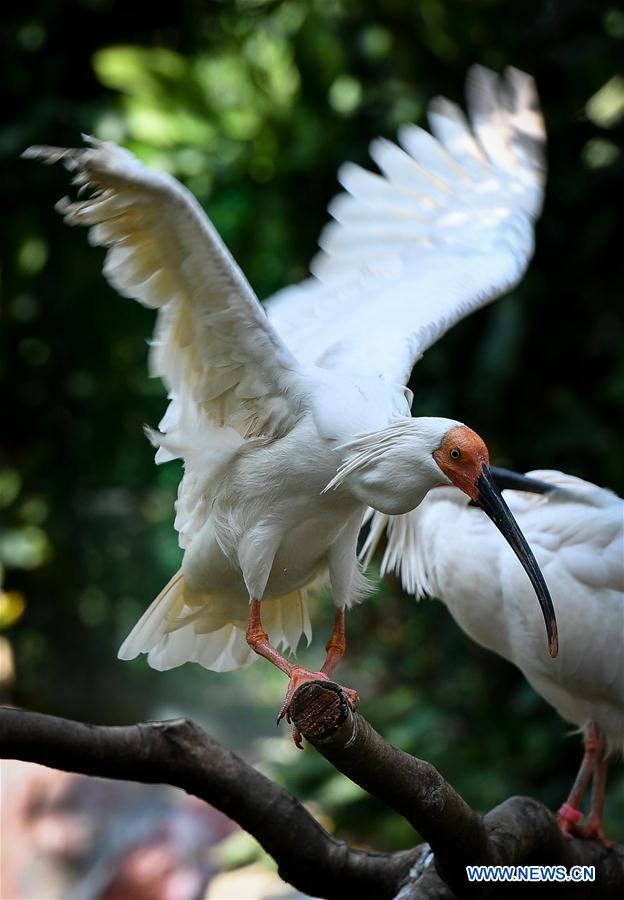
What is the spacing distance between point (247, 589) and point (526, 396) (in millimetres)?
2970

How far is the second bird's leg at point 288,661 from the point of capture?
8.59 ft

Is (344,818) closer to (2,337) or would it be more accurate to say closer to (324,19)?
(2,337)

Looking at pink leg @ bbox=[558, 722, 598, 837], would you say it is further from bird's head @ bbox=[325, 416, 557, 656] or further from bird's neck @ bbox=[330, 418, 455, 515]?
bird's neck @ bbox=[330, 418, 455, 515]

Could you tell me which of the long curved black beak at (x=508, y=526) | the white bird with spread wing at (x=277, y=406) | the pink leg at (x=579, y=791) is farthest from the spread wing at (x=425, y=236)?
the pink leg at (x=579, y=791)

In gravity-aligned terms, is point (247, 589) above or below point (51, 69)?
below

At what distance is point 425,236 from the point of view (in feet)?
13.6

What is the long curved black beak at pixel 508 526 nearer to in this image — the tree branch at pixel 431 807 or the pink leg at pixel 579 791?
the tree branch at pixel 431 807

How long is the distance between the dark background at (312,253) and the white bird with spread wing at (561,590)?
1320 millimetres

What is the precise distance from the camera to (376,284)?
389cm

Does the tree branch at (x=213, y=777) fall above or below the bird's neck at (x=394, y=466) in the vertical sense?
below

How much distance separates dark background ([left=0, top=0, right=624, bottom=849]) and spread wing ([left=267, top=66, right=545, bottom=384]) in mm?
1126

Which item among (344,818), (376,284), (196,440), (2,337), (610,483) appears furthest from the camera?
(2,337)

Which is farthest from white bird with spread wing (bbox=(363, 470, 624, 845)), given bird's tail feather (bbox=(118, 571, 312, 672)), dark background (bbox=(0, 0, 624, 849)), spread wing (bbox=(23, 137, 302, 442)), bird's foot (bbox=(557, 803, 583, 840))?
dark background (bbox=(0, 0, 624, 849))

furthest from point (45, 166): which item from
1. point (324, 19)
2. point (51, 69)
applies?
point (324, 19)
